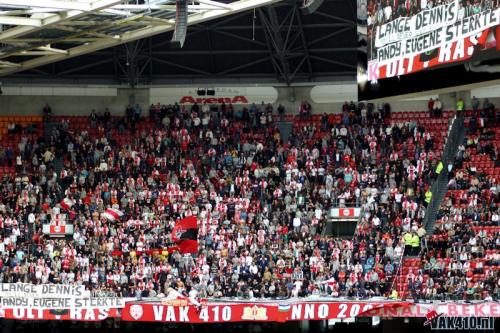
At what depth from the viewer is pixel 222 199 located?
1719 inches

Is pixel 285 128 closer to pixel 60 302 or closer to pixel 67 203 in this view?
pixel 67 203

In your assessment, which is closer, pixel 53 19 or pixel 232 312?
pixel 53 19

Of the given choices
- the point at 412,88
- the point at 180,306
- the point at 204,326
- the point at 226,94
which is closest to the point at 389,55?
the point at 412,88

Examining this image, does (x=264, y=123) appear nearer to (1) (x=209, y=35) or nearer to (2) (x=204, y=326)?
(1) (x=209, y=35)

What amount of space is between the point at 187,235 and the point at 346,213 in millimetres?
6358

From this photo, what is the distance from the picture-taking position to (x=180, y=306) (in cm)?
3722

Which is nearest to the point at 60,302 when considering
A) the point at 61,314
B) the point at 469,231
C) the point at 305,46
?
the point at 61,314

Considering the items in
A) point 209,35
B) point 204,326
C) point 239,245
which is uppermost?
point 209,35

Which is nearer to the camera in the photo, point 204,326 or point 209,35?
point 204,326

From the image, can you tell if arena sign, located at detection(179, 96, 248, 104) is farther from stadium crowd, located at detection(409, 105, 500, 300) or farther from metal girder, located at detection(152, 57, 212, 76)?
stadium crowd, located at detection(409, 105, 500, 300)

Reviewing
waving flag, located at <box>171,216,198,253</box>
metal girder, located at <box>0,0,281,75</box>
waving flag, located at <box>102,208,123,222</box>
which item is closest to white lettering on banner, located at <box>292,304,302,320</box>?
waving flag, located at <box>171,216,198,253</box>

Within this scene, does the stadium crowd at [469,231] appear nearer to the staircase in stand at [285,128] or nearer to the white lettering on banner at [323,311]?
the white lettering on banner at [323,311]

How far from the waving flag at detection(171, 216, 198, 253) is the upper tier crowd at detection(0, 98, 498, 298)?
36cm

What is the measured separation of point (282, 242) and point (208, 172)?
599cm
